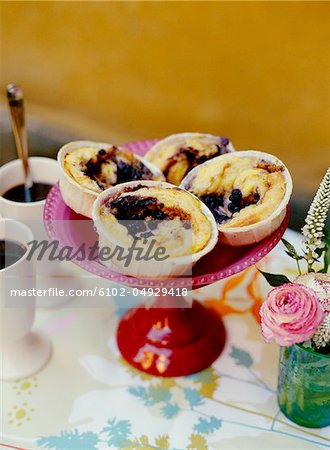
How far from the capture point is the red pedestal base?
3.19 ft

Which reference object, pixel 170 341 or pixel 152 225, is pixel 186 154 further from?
pixel 170 341

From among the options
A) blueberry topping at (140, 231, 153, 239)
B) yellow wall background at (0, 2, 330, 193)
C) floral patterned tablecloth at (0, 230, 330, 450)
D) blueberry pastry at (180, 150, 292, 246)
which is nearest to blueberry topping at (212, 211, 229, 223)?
blueberry pastry at (180, 150, 292, 246)

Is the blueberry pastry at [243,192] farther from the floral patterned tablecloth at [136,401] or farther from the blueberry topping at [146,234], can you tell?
the floral patterned tablecloth at [136,401]

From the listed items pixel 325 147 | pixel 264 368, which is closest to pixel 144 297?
pixel 264 368

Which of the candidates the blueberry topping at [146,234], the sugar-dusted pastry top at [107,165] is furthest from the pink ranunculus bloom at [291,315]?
the sugar-dusted pastry top at [107,165]

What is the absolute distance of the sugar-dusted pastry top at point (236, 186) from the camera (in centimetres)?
85

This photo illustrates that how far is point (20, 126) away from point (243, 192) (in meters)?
0.40

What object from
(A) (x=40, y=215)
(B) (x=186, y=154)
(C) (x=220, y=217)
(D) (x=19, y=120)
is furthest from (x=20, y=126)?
(C) (x=220, y=217)

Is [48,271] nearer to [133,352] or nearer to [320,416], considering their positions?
[133,352]

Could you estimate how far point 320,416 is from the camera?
87 cm

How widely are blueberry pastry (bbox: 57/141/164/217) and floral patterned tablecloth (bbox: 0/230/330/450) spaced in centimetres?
24

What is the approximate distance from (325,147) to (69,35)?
60cm

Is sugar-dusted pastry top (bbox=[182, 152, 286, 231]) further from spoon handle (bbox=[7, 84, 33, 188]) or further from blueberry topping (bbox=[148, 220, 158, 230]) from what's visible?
spoon handle (bbox=[7, 84, 33, 188])

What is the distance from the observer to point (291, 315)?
767mm
